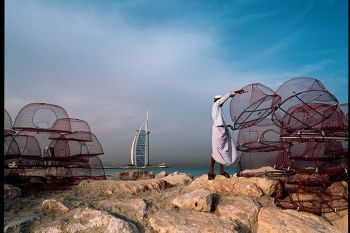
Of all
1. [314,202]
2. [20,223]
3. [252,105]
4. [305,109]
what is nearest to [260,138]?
[252,105]

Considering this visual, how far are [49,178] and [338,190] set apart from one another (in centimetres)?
665

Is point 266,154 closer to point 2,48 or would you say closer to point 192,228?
point 192,228

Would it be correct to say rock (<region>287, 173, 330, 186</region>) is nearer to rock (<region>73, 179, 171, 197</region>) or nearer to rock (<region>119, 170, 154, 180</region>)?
rock (<region>73, 179, 171, 197</region>)

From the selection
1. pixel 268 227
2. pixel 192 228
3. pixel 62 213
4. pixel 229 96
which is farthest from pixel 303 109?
pixel 62 213

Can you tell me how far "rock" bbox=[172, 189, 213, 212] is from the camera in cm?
695

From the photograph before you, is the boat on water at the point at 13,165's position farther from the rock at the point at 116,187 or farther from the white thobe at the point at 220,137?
the white thobe at the point at 220,137

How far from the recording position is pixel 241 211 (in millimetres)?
7074

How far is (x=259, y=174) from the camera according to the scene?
30.5 feet

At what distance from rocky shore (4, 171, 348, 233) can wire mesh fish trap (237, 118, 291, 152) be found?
4.66 ft

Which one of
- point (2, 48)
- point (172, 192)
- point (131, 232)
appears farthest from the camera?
point (172, 192)

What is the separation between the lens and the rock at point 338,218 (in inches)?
293

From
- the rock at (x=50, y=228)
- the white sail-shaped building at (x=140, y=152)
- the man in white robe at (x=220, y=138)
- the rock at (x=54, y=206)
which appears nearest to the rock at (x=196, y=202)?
the man in white robe at (x=220, y=138)

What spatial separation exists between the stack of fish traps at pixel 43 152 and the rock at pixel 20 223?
2.36 meters

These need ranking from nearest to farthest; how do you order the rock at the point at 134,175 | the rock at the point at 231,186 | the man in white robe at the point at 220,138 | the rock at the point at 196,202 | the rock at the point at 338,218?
the rock at the point at 196,202 < the rock at the point at 338,218 < the rock at the point at 231,186 < the man in white robe at the point at 220,138 < the rock at the point at 134,175
